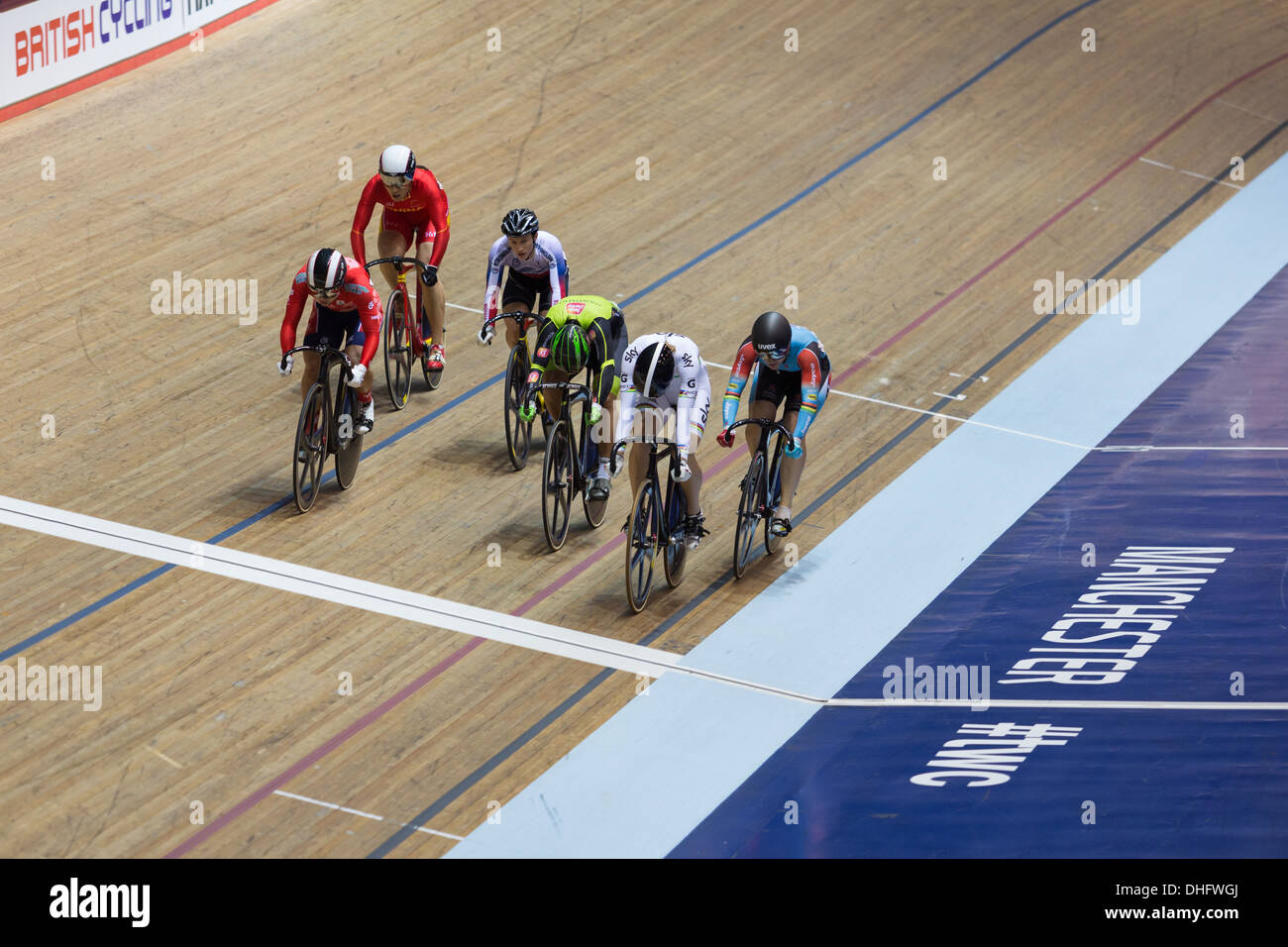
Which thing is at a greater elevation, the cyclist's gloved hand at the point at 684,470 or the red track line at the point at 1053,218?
the red track line at the point at 1053,218

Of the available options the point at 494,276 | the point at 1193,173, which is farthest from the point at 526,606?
the point at 1193,173

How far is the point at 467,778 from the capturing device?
6180mm

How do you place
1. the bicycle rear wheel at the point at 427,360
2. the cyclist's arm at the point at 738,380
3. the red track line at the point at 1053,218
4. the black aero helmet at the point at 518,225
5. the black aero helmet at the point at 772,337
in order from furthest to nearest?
the red track line at the point at 1053,218, the bicycle rear wheel at the point at 427,360, the black aero helmet at the point at 518,225, the cyclist's arm at the point at 738,380, the black aero helmet at the point at 772,337

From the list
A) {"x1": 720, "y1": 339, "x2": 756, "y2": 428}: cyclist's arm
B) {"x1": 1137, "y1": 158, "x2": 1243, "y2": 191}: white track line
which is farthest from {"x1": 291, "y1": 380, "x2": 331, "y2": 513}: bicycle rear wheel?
{"x1": 1137, "y1": 158, "x2": 1243, "y2": 191}: white track line

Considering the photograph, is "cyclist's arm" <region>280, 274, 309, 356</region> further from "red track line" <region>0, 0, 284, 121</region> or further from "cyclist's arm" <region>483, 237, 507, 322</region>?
"red track line" <region>0, 0, 284, 121</region>

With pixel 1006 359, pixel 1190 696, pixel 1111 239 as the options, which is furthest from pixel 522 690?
pixel 1111 239

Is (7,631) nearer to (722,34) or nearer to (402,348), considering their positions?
(402,348)

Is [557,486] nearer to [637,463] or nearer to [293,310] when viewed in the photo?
[637,463]

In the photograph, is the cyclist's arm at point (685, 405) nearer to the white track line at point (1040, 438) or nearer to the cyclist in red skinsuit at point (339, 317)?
the cyclist in red skinsuit at point (339, 317)

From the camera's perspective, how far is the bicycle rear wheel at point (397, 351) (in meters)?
9.01

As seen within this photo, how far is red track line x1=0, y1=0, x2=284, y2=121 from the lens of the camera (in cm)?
1197

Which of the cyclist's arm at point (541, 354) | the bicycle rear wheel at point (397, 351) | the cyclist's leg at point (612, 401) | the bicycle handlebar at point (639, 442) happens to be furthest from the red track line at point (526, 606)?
the bicycle rear wheel at point (397, 351)

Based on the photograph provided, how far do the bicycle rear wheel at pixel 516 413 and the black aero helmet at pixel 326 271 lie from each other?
43.5 inches

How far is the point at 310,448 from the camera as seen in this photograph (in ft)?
25.7
